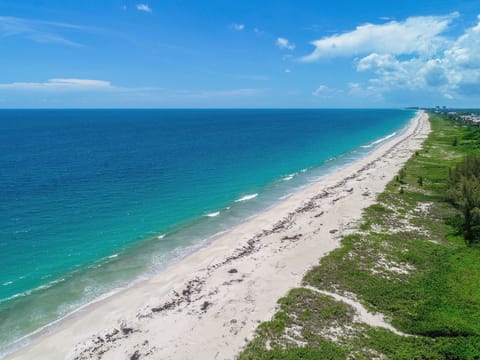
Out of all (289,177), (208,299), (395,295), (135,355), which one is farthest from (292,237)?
(289,177)

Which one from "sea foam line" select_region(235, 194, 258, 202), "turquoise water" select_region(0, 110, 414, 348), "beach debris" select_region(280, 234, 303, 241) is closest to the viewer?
"turquoise water" select_region(0, 110, 414, 348)

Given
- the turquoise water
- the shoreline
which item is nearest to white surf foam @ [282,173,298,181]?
the turquoise water

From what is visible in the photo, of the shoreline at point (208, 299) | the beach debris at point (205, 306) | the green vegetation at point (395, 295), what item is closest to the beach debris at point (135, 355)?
the shoreline at point (208, 299)

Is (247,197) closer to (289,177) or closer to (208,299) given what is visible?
(289,177)

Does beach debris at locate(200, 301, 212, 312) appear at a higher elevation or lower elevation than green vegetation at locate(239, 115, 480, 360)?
lower

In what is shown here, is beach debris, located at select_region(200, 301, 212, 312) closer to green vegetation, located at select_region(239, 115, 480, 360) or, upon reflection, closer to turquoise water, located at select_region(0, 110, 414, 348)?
green vegetation, located at select_region(239, 115, 480, 360)

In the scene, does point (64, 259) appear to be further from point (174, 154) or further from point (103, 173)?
point (174, 154)
